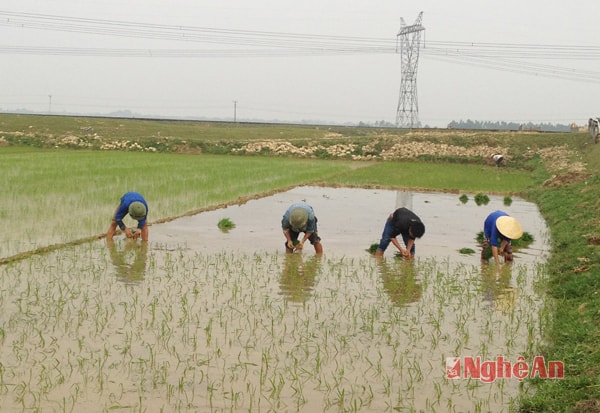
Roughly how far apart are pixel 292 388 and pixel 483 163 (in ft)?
102

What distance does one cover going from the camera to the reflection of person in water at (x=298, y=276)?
8.14m

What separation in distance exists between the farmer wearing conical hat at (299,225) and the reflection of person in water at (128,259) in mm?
2093

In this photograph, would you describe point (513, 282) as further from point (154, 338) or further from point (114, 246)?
point (114, 246)

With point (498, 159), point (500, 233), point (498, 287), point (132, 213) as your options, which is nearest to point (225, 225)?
point (132, 213)

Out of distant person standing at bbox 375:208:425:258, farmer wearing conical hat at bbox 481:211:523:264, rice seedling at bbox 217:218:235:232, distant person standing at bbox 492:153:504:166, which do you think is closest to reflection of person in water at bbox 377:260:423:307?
distant person standing at bbox 375:208:425:258

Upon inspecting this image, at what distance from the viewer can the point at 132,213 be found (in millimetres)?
10422

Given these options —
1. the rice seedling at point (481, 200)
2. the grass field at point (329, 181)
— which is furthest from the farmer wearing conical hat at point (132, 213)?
→ the rice seedling at point (481, 200)

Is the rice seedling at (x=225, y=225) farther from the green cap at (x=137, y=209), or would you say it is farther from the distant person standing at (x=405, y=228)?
the distant person standing at (x=405, y=228)

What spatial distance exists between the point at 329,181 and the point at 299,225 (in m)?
13.7

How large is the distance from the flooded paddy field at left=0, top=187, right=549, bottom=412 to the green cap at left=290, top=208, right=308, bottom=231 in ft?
1.94

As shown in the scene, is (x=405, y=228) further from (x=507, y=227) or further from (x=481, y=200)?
(x=481, y=200)

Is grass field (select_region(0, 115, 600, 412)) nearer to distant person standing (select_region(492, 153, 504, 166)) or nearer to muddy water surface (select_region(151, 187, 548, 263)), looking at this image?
distant person standing (select_region(492, 153, 504, 166))

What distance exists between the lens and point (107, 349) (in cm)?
587

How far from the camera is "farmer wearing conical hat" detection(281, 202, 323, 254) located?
Result: 979 centimetres
